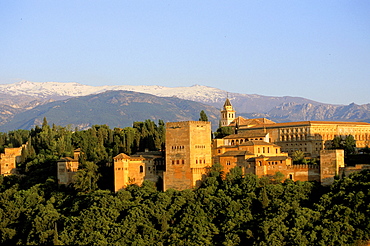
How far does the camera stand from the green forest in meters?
50.5

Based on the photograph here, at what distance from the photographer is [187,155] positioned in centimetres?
6094

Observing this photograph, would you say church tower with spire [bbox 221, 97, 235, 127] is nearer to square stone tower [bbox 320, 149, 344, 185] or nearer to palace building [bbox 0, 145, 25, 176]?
palace building [bbox 0, 145, 25, 176]

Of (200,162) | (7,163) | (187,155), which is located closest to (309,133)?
(200,162)

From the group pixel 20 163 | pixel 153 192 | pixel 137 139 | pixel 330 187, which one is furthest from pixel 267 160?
pixel 20 163

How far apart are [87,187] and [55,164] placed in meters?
11.7

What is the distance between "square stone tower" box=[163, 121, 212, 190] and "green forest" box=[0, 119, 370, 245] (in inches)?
45.7

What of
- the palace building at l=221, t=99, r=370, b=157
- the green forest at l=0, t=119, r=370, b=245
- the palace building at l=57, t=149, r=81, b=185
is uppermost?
the palace building at l=221, t=99, r=370, b=157

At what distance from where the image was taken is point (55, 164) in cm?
7519

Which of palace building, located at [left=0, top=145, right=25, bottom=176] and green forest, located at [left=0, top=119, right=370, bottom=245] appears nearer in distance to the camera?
green forest, located at [left=0, top=119, right=370, bottom=245]

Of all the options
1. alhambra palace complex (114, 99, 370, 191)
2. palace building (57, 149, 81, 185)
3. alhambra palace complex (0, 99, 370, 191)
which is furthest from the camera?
palace building (57, 149, 81, 185)

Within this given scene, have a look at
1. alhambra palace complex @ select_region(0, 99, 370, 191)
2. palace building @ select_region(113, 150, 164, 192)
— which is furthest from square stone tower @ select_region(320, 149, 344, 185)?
palace building @ select_region(113, 150, 164, 192)

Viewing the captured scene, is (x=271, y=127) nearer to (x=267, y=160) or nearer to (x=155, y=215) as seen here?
(x=267, y=160)

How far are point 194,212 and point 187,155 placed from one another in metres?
6.76

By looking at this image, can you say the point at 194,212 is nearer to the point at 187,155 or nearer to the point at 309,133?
the point at 187,155
